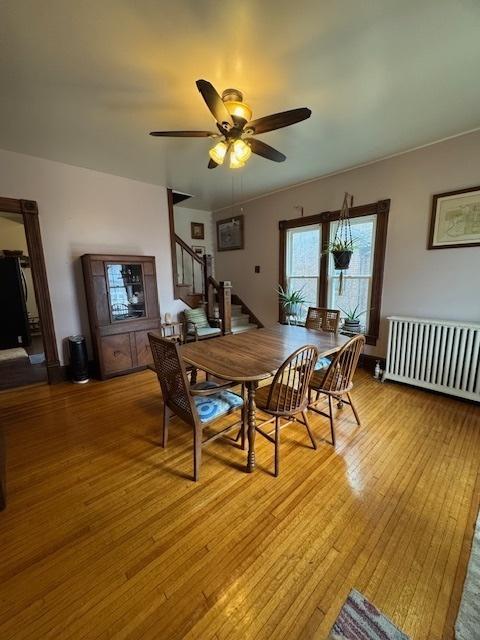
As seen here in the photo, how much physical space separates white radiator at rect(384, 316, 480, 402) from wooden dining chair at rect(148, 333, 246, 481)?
2265 millimetres

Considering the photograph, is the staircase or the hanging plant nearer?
the hanging plant

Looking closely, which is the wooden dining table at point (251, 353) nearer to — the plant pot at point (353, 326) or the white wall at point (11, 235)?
the plant pot at point (353, 326)

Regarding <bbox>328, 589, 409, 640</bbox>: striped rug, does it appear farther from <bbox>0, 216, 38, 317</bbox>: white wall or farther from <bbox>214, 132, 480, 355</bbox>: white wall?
<bbox>0, 216, 38, 317</bbox>: white wall

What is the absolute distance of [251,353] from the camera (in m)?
2.12

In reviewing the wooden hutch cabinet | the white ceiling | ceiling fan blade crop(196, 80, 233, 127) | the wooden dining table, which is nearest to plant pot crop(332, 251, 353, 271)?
the wooden dining table

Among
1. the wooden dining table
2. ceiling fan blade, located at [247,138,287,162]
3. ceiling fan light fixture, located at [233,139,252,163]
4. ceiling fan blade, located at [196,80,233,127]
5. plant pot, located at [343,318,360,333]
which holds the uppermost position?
ceiling fan blade, located at [196,80,233,127]

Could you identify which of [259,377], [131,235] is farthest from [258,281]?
[259,377]

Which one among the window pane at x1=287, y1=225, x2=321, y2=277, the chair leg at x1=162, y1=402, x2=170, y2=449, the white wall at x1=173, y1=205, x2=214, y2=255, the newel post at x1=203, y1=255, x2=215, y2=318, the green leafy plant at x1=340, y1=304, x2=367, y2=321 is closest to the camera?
the chair leg at x1=162, y1=402, x2=170, y2=449

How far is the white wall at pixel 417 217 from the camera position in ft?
9.05

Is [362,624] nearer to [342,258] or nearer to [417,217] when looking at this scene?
[342,258]

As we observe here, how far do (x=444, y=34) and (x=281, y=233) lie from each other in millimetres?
2988

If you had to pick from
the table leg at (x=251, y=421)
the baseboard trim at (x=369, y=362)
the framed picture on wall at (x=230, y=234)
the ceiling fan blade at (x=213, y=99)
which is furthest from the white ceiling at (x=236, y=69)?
the baseboard trim at (x=369, y=362)

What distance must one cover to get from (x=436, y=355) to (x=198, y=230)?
Result: 4.74 meters

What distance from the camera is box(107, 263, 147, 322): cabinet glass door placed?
353cm
